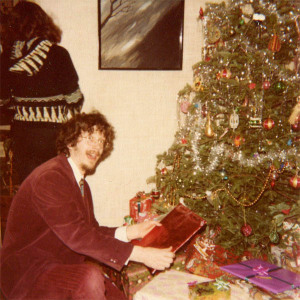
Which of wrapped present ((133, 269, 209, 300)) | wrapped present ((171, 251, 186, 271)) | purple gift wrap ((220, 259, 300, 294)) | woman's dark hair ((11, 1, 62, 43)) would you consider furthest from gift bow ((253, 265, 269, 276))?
woman's dark hair ((11, 1, 62, 43))

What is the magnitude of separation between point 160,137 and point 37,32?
56.4 inches

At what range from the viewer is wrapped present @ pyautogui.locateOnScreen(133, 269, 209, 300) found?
1741mm

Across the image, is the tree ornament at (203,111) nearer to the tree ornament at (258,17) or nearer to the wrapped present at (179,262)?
the tree ornament at (258,17)

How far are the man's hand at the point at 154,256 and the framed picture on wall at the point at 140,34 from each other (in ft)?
6.04

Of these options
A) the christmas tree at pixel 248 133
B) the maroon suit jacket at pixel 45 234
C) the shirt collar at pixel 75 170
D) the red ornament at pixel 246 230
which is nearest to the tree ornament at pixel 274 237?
the christmas tree at pixel 248 133

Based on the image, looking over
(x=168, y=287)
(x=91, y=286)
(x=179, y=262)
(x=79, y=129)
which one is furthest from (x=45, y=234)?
(x=179, y=262)

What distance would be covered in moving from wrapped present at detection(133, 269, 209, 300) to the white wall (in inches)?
44.3

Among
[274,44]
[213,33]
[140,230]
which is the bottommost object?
[140,230]

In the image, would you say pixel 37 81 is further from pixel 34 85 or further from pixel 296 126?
pixel 296 126

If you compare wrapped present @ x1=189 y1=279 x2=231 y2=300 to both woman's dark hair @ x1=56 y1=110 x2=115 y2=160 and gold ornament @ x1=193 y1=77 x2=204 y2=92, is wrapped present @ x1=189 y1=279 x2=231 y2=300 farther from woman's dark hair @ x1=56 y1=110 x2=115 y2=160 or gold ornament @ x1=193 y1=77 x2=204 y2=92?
gold ornament @ x1=193 y1=77 x2=204 y2=92

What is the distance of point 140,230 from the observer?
1696mm

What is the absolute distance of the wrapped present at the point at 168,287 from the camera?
1741 millimetres

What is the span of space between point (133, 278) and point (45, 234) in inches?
26.4

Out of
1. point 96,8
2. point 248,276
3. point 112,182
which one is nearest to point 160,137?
point 112,182
